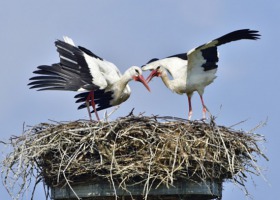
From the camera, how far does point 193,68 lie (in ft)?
28.7

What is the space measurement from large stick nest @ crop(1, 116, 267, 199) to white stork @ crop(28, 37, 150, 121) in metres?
1.08

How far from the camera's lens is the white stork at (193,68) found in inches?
325

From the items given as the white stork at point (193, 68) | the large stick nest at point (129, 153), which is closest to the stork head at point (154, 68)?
the white stork at point (193, 68)

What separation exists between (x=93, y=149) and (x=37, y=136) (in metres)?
0.70

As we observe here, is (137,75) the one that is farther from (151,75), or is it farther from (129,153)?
(129,153)

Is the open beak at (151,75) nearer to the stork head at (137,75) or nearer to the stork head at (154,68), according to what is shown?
the stork head at (154,68)

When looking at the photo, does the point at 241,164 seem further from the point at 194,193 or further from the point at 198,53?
the point at 198,53

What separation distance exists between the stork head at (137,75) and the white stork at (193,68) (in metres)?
0.35

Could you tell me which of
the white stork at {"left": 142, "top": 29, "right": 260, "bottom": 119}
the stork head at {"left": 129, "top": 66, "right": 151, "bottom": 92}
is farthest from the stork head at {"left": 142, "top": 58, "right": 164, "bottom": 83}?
the stork head at {"left": 129, "top": 66, "right": 151, "bottom": 92}

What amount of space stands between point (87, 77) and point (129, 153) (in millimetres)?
1833

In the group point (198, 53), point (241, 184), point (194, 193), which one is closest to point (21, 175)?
point (194, 193)

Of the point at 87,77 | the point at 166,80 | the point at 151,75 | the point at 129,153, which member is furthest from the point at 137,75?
the point at 129,153

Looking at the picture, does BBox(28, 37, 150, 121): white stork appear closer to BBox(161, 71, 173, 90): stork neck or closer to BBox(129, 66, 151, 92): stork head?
BBox(129, 66, 151, 92): stork head

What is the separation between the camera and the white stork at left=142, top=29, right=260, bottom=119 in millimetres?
8250
